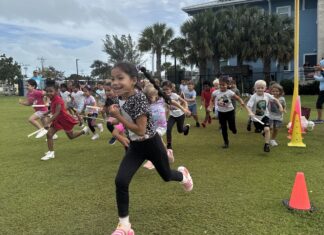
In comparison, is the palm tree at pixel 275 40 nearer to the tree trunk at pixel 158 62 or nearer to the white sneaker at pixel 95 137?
the tree trunk at pixel 158 62

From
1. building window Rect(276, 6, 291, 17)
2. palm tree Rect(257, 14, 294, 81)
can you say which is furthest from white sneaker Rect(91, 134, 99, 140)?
building window Rect(276, 6, 291, 17)

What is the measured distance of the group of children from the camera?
3672 millimetres

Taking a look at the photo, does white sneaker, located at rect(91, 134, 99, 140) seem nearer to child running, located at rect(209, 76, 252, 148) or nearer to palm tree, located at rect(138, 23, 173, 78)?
child running, located at rect(209, 76, 252, 148)

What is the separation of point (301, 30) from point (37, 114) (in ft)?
93.0

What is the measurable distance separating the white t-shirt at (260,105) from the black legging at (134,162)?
4.25 meters

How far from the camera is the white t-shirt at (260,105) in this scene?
25.5ft

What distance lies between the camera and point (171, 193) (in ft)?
16.4

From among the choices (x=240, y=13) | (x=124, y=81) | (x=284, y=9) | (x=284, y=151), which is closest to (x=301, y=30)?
(x=284, y=9)

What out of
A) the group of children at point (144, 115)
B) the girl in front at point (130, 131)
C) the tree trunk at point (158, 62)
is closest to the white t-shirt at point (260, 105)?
the group of children at point (144, 115)

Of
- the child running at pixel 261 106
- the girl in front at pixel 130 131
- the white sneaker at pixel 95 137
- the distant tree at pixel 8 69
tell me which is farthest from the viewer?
the distant tree at pixel 8 69

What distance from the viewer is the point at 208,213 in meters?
4.22

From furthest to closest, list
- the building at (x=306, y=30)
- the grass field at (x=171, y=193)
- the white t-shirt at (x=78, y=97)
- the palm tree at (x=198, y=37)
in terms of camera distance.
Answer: the building at (x=306, y=30), the palm tree at (x=198, y=37), the white t-shirt at (x=78, y=97), the grass field at (x=171, y=193)

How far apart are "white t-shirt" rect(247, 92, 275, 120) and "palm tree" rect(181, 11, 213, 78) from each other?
2138 cm

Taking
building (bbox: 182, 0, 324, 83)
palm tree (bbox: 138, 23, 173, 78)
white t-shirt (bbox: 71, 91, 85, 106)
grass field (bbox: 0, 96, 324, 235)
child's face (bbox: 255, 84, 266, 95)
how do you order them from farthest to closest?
palm tree (bbox: 138, 23, 173, 78), building (bbox: 182, 0, 324, 83), white t-shirt (bbox: 71, 91, 85, 106), child's face (bbox: 255, 84, 266, 95), grass field (bbox: 0, 96, 324, 235)
